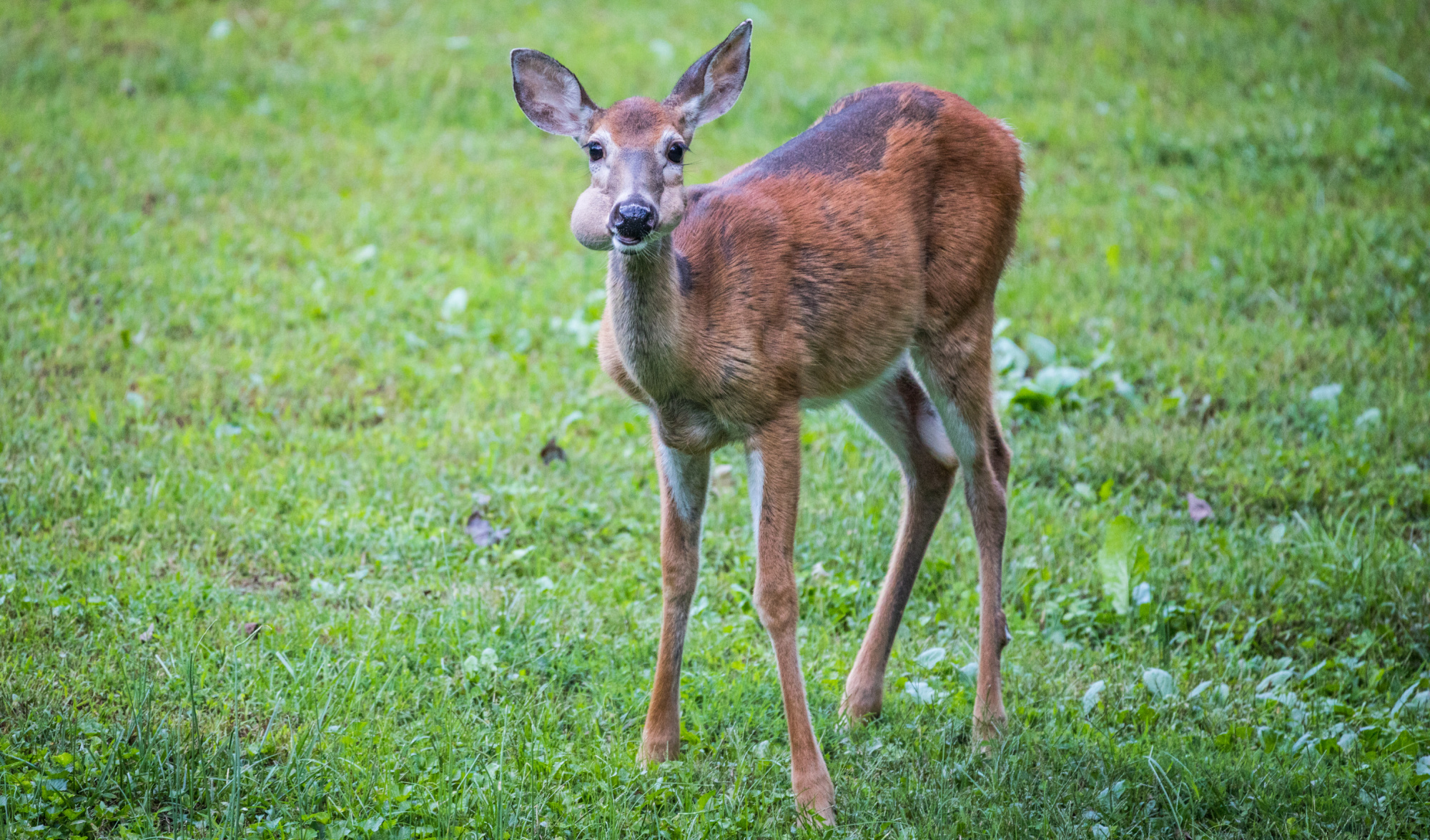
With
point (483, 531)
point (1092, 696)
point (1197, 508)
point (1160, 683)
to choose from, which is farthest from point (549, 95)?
point (1197, 508)

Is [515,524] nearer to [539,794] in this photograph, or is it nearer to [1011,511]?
[539,794]

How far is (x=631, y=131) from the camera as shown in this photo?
3572mm

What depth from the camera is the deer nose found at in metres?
3.30

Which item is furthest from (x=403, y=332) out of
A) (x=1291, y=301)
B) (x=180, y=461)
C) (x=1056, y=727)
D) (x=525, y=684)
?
(x=1291, y=301)

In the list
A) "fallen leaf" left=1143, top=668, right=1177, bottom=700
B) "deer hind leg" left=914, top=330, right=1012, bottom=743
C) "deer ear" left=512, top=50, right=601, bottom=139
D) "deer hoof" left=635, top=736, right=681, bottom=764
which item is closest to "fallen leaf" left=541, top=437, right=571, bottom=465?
"deer hind leg" left=914, top=330, right=1012, bottom=743

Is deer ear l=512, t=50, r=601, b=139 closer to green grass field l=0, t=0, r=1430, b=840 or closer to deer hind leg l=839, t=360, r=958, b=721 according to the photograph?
deer hind leg l=839, t=360, r=958, b=721

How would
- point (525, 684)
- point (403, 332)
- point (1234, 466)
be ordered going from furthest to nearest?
point (403, 332) → point (1234, 466) → point (525, 684)

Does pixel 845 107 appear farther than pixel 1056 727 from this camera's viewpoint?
Yes

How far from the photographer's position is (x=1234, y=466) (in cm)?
581

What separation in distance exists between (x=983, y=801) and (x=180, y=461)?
3609 mm

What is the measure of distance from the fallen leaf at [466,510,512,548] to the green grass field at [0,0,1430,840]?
0.04m

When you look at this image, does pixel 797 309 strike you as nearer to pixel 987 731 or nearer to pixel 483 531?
pixel 987 731

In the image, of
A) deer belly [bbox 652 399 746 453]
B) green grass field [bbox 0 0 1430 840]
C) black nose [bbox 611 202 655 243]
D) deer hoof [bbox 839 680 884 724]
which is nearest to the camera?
black nose [bbox 611 202 655 243]

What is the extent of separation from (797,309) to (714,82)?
29.9 inches
